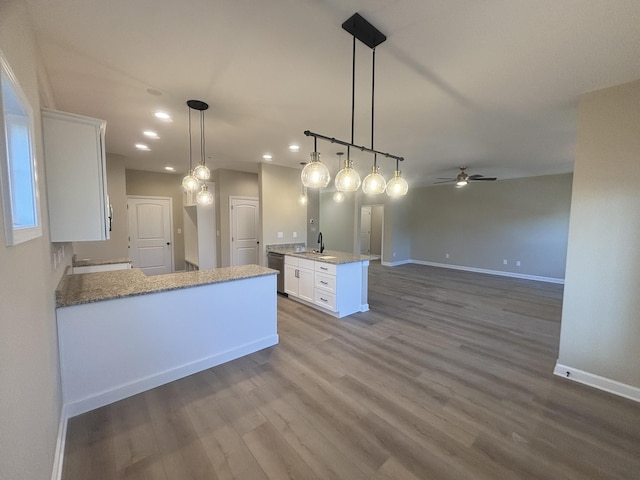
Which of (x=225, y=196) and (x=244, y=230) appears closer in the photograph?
(x=225, y=196)

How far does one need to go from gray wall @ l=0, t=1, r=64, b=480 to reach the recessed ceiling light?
1.23 meters

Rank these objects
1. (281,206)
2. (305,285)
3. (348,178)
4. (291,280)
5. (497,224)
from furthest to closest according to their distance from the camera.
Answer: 1. (497,224)
2. (281,206)
3. (291,280)
4. (305,285)
5. (348,178)

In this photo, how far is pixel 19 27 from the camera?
1237 millimetres

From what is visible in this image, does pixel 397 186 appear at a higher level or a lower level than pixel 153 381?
higher

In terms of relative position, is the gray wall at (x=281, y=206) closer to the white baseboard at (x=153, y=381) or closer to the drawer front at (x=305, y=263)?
the drawer front at (x=305, y=263)

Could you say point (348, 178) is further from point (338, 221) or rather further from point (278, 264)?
point (338, 221)

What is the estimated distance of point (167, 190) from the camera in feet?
21.7

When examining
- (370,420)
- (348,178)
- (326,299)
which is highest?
(348,178)

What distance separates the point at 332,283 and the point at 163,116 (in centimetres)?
294

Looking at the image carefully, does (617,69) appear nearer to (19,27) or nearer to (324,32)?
(324,32)

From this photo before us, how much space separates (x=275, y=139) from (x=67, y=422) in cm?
342

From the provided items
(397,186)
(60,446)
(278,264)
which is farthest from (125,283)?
(278,264)

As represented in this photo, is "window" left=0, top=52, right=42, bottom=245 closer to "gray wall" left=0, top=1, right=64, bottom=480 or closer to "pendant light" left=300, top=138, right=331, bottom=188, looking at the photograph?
"gray wall" left=0, top=1, right=64, bottom=480

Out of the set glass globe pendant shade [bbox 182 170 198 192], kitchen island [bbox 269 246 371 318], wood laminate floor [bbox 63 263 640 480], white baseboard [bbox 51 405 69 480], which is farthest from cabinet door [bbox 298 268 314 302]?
white baseboard [bbox 51 405 69 480]
